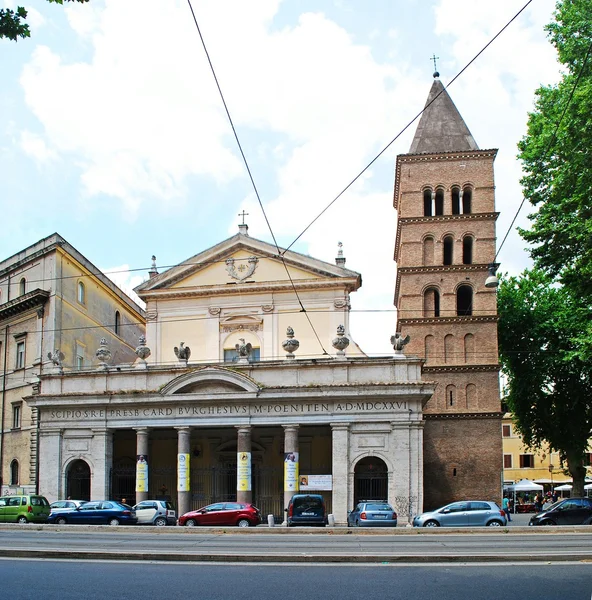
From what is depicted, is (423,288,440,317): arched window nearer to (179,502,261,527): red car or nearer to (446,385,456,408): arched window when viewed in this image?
(446,385,456,408): arched window

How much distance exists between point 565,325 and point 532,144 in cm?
1528

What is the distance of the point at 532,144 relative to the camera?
30.3m

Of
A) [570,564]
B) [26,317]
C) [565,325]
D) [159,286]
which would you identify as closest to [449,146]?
[565,325]

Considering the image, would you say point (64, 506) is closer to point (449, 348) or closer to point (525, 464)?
point (449, 348)

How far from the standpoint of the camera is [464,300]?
42.6 m

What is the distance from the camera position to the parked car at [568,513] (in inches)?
1158

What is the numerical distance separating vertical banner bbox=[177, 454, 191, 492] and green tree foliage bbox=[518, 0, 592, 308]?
16.9 meters

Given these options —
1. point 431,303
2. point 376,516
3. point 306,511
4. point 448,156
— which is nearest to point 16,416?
point 306,511

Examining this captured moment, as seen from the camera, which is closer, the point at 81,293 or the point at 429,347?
the point at 429,347

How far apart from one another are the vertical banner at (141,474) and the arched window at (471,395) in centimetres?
1554

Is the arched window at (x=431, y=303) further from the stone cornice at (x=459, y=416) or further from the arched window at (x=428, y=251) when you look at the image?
the stone cornice at (x=459, y=416)

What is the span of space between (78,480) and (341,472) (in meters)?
12.8

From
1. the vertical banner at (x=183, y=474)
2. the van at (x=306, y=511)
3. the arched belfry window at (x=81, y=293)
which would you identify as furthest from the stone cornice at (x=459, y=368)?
the arched belfry window at (x=81, y=293)

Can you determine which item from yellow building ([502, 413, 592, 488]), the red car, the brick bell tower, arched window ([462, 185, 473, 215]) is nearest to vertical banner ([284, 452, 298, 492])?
the red car
